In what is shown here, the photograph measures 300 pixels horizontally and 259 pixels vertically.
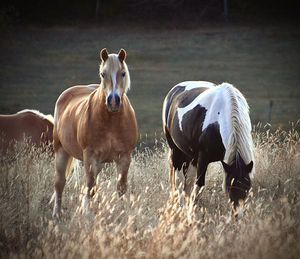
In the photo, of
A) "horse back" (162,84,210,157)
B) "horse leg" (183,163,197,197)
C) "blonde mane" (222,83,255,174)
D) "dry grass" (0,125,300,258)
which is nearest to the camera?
"dry grass" (0,125,300,258)

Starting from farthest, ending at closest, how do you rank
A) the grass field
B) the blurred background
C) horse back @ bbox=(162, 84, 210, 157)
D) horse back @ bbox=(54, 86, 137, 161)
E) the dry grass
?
1. the blurred background
2. the grass field
3. horse back @ bbox=(162, 84, 210, 157)
4. horse back @ bbox=(54, 86, 137, 161)
5. the dry grass

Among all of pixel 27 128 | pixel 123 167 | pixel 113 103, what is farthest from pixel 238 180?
pixel 27 128

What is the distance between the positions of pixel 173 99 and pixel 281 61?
2305 cm

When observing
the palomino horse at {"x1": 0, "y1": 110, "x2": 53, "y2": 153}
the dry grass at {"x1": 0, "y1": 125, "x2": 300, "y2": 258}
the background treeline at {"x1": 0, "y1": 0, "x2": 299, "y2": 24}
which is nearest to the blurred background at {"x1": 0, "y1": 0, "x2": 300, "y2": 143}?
the background treeline at {"x1": 0, "y1": 0, "x2": 299, "y2": 24}

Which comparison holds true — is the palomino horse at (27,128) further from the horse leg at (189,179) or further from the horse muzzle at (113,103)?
the horse muzzle at (113,103)

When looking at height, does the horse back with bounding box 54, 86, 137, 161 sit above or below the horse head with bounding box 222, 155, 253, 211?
above

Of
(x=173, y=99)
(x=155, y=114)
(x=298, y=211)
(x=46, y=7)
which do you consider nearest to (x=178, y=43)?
(x=46, y=7)

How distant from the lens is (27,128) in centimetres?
742

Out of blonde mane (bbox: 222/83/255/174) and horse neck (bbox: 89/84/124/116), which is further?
horse neck (bbox: 89/84/124/116)

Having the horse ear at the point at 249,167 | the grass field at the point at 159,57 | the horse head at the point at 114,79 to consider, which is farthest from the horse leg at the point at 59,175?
the grass field at the point at 159,57

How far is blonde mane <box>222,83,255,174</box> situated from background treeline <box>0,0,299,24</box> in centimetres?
2163

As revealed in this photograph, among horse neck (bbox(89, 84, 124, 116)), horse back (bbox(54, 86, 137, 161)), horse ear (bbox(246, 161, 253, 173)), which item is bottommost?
horse ear (bbox(246, 161, 253, 173))

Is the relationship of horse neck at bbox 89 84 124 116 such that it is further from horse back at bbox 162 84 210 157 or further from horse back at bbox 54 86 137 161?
horse back at bbox 162 84 210 157

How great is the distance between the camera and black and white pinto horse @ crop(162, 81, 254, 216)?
13.0 ft
